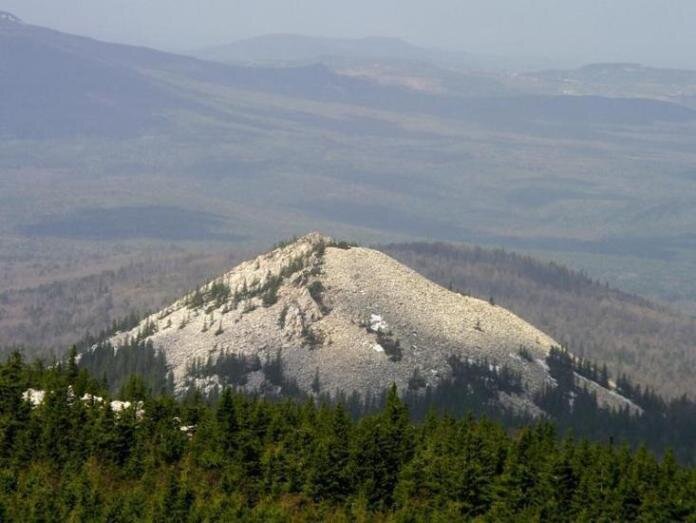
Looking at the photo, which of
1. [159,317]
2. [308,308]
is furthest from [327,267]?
[159,317]

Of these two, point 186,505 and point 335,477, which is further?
point 335,477

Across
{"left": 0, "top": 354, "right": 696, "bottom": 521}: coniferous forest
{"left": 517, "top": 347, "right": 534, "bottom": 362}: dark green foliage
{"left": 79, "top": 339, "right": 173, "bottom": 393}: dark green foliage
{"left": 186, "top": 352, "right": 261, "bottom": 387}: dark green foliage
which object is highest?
{"left": 0, "top": 354, "right": 696, "bottom": 521}: coniferous forest

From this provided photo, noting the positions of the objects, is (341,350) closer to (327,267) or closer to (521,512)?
(327,267)

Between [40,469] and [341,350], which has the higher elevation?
[40,469]

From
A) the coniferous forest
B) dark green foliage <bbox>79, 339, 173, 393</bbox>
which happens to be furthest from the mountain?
the coniferous forest

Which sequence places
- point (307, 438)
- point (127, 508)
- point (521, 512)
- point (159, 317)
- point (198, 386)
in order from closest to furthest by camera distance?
point (127, 508), point (521, 512), point (307, 438), point (198, 386), point (159, 317)

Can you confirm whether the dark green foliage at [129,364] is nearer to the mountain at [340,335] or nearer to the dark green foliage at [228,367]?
the mountain at [340,335]

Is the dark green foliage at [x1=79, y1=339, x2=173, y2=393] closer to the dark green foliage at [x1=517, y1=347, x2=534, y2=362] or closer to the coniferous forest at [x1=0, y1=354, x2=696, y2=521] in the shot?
the dark green foliage at [x1=517, y1=347, x2=534, y2=362]
